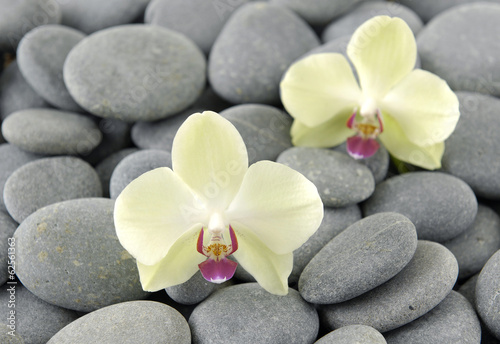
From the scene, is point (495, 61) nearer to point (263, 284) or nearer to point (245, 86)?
point (245, 86)

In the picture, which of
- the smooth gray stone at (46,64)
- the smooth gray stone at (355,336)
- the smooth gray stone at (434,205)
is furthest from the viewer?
the smooth gray stone at (46,64)

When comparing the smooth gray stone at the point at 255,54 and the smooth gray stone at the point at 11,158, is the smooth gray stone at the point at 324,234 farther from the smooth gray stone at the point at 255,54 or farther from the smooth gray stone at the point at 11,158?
the smooth gray stone at the point at 11,158

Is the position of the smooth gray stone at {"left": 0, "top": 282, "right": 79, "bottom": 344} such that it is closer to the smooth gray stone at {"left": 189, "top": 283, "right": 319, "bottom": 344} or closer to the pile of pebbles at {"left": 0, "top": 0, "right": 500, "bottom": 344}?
the pile of pebbles at {"left": 0, "top": 0, "right": 500, "bottom": 344}

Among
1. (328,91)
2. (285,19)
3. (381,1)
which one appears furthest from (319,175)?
(381,1)

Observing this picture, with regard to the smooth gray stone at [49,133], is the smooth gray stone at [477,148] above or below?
below

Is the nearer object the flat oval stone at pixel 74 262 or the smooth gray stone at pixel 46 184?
the flat oval stone at pixel 74 262

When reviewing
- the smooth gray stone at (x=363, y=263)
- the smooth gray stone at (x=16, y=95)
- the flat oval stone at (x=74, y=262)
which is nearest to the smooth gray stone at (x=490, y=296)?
the smooth gray stone at (x=363, y=263)
